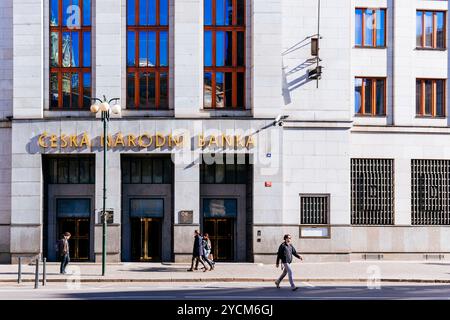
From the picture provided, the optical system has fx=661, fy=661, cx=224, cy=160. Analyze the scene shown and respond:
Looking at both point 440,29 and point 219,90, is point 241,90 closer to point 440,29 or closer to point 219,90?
point 219,90

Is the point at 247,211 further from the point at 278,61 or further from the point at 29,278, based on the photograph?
the point at 29,278

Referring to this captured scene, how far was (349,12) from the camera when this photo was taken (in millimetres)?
→ 34875

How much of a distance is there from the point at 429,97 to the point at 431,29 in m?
3.78

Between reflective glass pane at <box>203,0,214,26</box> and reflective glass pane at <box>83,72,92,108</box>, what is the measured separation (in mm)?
6735

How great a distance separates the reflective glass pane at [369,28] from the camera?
120 feet

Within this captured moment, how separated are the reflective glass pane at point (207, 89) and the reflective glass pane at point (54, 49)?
25.5 ft

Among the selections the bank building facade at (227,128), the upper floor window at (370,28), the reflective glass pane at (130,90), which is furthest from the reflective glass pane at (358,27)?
the reflective glass pane at (130,90)

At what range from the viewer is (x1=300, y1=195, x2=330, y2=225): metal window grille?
34562 mm

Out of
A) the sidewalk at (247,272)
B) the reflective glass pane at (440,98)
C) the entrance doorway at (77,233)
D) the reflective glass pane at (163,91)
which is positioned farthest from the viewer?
the reflective glass pane at (440,98)

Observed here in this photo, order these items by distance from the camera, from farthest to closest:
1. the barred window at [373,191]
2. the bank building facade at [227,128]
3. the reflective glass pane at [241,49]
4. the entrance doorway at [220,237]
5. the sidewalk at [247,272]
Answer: the barred window at [373,191] → the entrance doorway at [220,237] → the reflective glass pane at [241,49] → the bank building facade at [227,128] → the sidewalk at [247,272]

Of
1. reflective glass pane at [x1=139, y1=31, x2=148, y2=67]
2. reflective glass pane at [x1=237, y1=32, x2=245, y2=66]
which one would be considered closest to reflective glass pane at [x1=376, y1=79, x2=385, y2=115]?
reflective glass pane at [x1=237, y1=32, x2=245, y2=66]

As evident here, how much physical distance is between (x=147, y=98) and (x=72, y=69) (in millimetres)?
4172

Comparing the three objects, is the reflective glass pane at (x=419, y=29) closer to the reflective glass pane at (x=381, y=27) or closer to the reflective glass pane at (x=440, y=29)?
the reflective glass pane at (x=440, y=29)

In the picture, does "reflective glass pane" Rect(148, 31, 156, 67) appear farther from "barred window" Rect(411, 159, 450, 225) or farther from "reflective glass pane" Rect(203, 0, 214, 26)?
"barred window" Rect(411, 159, 450, 225)
